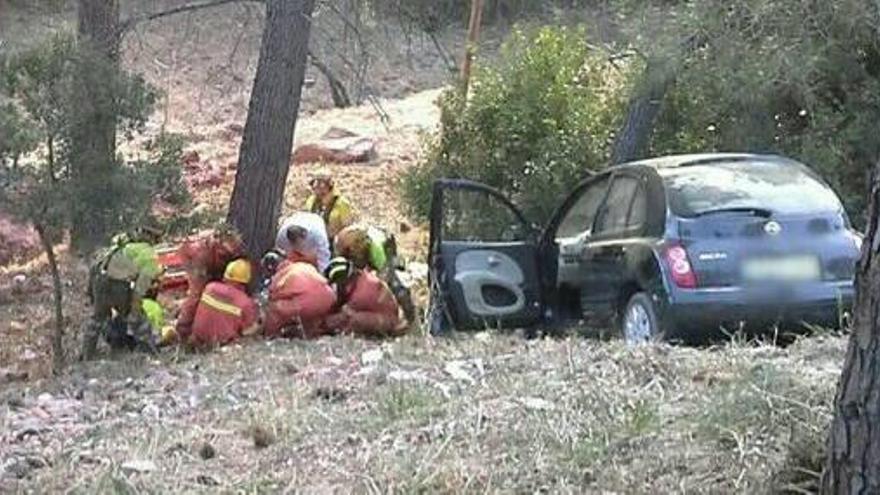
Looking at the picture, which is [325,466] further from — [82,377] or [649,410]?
[82,377]

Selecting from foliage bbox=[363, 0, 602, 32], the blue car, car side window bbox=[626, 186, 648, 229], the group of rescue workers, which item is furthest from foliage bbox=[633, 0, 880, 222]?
the group of rescue workers

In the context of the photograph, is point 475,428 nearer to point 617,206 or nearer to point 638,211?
point 638,211

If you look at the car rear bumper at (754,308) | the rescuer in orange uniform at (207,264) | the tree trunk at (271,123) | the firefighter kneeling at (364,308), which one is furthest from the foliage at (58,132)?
the car rear bumper at (754,308)

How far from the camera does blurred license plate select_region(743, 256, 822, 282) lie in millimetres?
8703

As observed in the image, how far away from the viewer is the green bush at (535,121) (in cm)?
1661

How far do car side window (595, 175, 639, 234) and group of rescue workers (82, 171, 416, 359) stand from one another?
160 cm

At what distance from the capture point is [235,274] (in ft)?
33.2

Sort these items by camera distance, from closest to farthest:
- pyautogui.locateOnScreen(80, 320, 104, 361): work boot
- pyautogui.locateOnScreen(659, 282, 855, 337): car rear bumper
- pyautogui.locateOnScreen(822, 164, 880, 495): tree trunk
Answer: pyautogui.locateOnScreen(822, 164, 880, 495): tree trunk → pyautogui.locateOnScreen(659, 282, 855, 337): car rear bumper → pyautogui.locateOnScreen(80, 320, 104, 361): work boot

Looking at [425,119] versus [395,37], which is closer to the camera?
[425,119]

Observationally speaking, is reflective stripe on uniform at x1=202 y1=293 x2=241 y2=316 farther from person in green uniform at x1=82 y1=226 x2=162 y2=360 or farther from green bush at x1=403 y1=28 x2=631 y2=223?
green bush at x1=403 y1=28 x2=631 y2=223

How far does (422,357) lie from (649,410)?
251cm

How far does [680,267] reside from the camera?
8758mm

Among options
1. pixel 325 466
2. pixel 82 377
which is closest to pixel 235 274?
pixel 82 377

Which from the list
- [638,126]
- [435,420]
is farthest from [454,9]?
[435,420]
